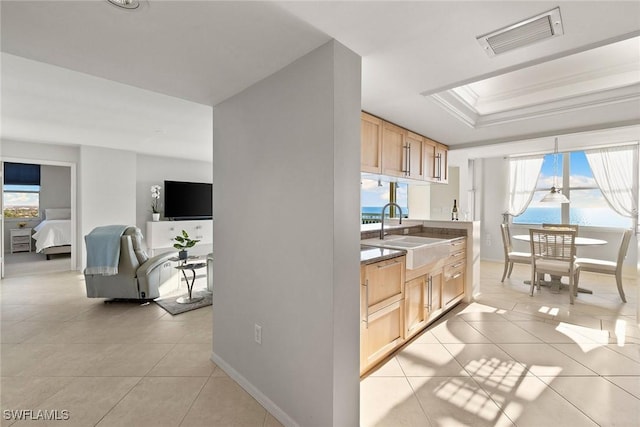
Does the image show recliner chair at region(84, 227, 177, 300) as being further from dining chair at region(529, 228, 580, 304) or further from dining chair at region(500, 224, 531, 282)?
dining chair at region(500, 224, 531, 282)

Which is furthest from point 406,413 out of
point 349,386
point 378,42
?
point 378,42

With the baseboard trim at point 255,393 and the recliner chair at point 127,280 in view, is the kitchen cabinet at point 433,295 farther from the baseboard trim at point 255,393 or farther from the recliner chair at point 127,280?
the recliner chair at point 127,280

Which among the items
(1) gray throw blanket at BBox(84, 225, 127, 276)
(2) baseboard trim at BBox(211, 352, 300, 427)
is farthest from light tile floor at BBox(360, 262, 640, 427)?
(1) gray throw blanket at BBox(84, 225, 127, 276)

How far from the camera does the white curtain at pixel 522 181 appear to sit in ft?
19.5

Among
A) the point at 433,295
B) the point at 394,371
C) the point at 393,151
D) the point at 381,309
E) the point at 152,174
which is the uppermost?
the point at 152,174

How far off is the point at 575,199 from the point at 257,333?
6581 mm

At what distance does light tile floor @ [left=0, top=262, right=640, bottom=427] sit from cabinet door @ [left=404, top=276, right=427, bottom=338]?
0.17 m

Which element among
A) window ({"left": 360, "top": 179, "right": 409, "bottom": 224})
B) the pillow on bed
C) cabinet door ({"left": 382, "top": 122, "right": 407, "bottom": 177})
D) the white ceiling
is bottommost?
the pillow on bed

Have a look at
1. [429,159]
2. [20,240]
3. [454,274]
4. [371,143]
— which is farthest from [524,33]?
[20,240]

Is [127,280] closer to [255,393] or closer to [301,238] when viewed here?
[255,393]

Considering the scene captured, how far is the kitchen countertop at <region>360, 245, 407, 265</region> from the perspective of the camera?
6.71ft

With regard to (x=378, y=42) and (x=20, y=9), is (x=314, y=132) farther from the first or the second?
(x=20, y=9)

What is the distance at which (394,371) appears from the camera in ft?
7.45

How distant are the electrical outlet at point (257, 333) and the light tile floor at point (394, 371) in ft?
1.34
